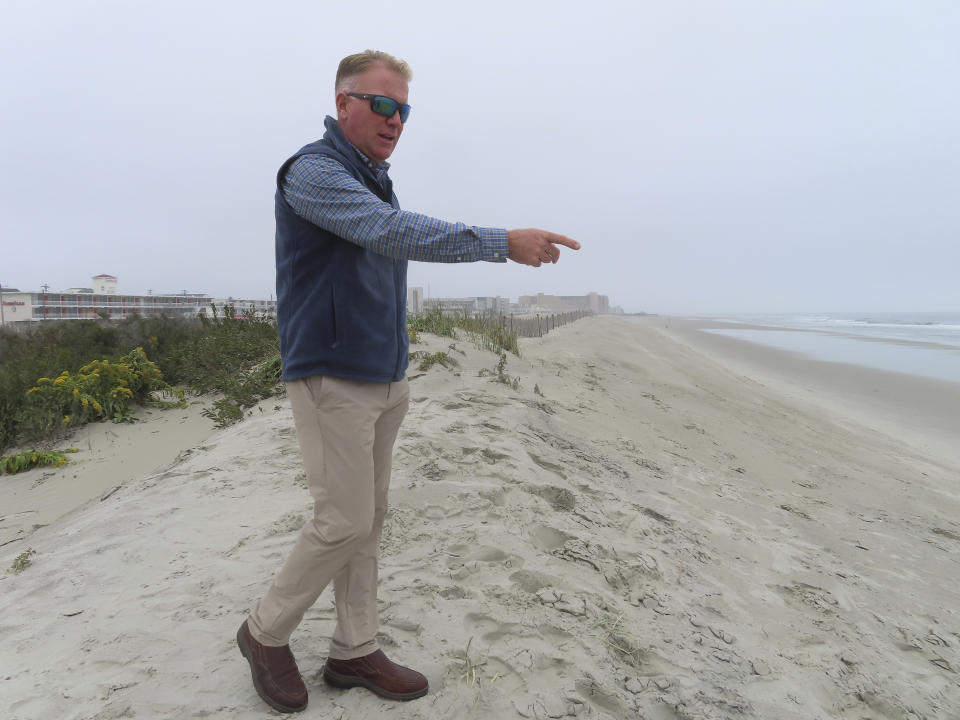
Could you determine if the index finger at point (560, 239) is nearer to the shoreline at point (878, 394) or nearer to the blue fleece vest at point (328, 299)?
the blue fleece vest at point (328, 299)

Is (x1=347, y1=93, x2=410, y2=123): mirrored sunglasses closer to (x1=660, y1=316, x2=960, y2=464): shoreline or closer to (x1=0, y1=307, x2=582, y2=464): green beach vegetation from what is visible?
(x1=0, y1=307, x2=582, y2=464): green beach vegetation

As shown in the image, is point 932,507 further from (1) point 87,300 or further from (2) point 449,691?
(1) point 87,300

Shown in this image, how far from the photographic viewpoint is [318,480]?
5.09 feet

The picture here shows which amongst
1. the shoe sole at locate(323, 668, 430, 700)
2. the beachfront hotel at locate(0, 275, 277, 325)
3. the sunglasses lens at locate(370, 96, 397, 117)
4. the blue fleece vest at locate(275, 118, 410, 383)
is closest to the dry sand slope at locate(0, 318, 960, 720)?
the shoe sole at locate(323, 668, 430, 700)

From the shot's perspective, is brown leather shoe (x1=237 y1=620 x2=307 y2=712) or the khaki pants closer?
the khaki pants

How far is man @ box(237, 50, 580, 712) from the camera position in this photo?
1.40m

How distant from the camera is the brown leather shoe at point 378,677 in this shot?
1.74 m

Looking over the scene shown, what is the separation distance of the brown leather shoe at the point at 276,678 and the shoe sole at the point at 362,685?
12 centimetres

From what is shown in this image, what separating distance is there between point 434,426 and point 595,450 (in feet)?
4.83

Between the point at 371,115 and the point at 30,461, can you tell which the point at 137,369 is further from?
the point at 371,115

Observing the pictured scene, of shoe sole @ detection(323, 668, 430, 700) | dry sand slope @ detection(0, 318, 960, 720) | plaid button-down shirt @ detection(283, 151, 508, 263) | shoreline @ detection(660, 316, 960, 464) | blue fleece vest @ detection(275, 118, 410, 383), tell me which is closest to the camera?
plaid button-down shirt @ detection(283, 151, 508, 263)

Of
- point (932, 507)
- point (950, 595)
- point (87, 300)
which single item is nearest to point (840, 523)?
point (950, 595)

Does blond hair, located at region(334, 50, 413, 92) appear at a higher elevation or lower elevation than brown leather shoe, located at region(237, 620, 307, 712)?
higher

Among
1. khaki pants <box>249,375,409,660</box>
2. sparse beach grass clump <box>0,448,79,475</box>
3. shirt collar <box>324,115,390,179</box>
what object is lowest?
sparse beach grass clump <box>0,448,79,475</box>
